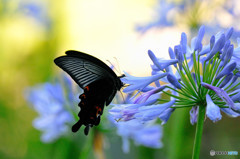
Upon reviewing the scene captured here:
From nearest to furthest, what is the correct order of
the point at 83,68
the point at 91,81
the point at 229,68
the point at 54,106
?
→ the point at 229,68
the point at 83,68
the point at 91,81
the point at 54,106

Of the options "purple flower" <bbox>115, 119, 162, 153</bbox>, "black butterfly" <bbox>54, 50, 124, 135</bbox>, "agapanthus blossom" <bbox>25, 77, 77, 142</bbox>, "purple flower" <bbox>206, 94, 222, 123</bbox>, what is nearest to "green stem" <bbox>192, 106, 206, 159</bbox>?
"purple flower" <bbox>206, 94, 222, 123</bbox>

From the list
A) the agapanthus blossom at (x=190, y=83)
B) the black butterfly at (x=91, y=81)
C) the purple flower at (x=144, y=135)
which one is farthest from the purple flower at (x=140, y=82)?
the purple flower at (x=144, y=135)

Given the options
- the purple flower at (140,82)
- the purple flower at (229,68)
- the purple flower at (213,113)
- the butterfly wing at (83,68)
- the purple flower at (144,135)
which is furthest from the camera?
the purple flower at (144,135)

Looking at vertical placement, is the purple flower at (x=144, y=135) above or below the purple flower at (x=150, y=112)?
below

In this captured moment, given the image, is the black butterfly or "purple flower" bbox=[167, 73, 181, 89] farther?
the black butterfly

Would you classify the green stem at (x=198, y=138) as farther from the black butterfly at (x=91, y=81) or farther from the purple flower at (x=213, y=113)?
the black butterfly at (x=91, y=81)

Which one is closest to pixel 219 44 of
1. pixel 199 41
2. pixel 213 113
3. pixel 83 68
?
pixel 199 41

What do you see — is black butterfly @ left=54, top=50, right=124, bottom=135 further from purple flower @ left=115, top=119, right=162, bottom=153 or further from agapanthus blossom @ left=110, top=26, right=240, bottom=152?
purple flower @ left=115, top=119, right=162, bottom=153

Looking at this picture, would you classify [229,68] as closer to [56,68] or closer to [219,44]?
[219,44]
